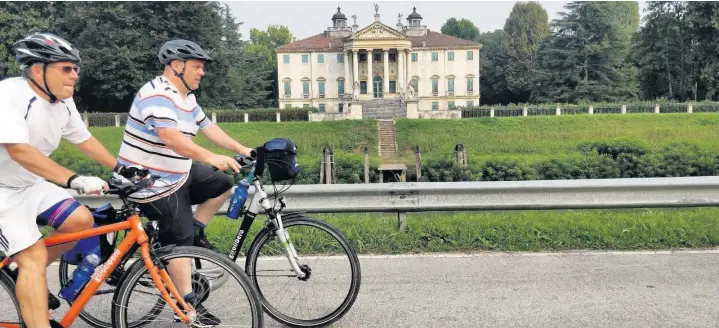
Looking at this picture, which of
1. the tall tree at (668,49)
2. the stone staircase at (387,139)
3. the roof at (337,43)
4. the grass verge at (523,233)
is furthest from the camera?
the roof at (337,43)

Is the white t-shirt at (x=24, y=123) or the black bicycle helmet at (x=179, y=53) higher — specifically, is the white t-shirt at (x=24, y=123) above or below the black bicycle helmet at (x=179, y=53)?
below

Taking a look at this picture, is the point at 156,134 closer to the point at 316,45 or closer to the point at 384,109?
the point at 384,109

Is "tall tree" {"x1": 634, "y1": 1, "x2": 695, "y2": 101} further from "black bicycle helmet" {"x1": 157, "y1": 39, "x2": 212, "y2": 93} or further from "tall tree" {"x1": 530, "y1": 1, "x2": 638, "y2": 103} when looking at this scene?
"black bicycle helmet" {"x1": 157, "y1": 39, "x2": 212, "y2": 93}

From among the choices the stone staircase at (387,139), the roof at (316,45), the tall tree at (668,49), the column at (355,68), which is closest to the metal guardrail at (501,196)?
the stone staircase at (387,139)

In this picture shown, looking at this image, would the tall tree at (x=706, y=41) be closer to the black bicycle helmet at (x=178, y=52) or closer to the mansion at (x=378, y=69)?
the mansion at (x=378, y=69)

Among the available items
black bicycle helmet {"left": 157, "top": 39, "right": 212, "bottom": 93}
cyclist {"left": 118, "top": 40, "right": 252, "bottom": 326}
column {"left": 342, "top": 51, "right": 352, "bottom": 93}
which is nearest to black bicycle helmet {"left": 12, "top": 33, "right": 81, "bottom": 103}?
cyclist {"left": 118, "top": 40, "right": 252, "bottom": 326}

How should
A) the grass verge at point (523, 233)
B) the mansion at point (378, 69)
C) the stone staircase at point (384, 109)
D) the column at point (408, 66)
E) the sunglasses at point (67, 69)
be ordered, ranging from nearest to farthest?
the sunglasses at point (67, 69) → the grass verge at point (523, 233) → the stone staircase at point (384, 109) → the mansion at point (378, 69) → the column at point (408, 66)

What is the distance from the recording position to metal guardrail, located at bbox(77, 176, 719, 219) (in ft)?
20.4

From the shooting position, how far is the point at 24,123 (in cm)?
309

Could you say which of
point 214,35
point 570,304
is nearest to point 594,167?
point 570,304

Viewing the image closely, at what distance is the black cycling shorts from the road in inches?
36.6

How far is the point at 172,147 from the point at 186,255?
0.68 metres

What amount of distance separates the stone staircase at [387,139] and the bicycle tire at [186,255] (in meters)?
31.5

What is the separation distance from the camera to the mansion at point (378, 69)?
69812 millimetres
